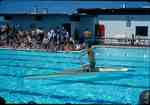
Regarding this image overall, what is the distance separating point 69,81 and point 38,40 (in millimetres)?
10956

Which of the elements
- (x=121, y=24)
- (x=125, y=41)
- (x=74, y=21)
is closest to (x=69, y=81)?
(x=125, y=41)

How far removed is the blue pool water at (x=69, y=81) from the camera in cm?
923

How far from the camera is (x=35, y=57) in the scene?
1808 cm

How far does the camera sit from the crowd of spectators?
2098cm

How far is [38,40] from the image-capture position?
2222 centimetres

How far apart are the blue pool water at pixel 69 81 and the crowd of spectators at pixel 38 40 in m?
2.23

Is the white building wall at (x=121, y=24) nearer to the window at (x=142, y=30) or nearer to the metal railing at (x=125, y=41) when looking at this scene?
the window at (x=142, y=30)

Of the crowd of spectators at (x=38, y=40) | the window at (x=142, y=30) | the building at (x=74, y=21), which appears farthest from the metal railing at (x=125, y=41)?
the crowd of spectators at (x=38, y=40)

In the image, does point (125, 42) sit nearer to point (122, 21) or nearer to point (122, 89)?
point (122, 21)

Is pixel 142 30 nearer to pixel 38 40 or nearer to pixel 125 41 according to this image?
pixel 125 41

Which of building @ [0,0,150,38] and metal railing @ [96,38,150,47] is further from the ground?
building @ [0,0,150,38]

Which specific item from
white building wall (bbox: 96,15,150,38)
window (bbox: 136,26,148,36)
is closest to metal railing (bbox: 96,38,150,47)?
white building wall (bbox: 96,15,150,38)

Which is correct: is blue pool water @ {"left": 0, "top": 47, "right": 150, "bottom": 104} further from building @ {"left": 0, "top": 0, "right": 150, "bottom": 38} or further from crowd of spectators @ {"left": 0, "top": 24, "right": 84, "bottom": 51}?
building @ {"left": 0, "top": 0, "right": 150, "bottom": 38}

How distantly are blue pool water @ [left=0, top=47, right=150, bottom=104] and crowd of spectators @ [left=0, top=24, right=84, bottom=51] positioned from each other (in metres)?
2.23
